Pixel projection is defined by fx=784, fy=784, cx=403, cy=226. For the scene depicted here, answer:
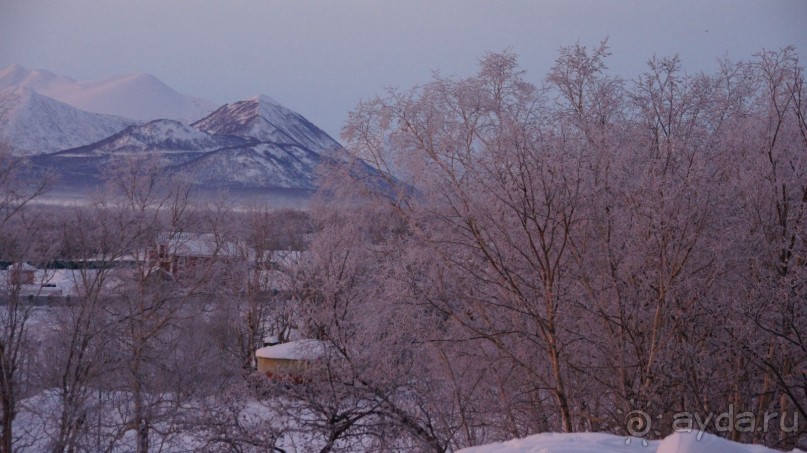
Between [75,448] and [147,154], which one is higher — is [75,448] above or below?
below

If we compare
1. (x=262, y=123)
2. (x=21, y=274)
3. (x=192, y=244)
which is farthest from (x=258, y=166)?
(x=21, y=274)

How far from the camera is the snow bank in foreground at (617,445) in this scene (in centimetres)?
435

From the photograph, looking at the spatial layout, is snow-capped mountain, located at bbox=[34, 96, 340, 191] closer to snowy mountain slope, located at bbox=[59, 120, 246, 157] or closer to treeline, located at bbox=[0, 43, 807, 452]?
snowy mountain slope, located at bbox=[59, 120, 246, 157]

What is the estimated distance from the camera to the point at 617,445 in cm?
569

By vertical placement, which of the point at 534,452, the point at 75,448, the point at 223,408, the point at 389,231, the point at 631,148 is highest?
the point at 631,148

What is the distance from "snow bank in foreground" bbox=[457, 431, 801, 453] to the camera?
4.35 metres

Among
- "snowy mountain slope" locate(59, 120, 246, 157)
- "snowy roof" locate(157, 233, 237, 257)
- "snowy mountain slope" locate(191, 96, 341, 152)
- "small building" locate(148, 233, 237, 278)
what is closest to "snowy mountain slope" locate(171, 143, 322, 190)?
"snowy mountain slope" locate(59, 120, 246, 157)

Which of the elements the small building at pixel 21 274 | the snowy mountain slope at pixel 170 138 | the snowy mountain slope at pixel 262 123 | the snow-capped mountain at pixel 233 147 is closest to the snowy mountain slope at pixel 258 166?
the snow-capped mountain at pixel 233 147

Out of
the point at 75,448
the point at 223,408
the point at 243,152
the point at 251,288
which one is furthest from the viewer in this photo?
the point at 243,152

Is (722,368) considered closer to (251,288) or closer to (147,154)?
(147,154)

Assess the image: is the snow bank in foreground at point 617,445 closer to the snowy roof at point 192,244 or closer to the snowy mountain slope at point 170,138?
→ the snowy roof at point 192,244

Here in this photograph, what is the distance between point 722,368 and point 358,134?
7058 mm

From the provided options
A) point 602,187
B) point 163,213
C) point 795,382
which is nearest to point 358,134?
point 602,187

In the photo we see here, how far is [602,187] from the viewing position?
10539mm
